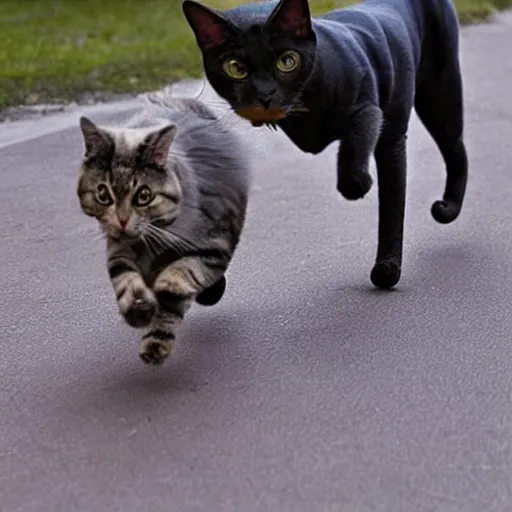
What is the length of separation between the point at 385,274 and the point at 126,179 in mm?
1459

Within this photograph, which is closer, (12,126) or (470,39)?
(12,126)

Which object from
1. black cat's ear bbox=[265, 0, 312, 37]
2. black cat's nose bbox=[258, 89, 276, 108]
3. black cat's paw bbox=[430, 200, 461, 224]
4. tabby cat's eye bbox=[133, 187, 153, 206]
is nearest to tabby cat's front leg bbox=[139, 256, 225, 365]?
tabby cat's eye bbox=[133, 187, 153, 206]

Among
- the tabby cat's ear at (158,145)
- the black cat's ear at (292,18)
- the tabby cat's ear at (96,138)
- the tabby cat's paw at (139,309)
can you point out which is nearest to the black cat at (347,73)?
the black cat's ear at (292,18)

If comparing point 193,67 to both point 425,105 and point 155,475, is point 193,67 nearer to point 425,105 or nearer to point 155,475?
point 425,105

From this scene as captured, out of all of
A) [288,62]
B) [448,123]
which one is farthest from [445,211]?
[288,62]

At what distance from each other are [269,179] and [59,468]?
3.48 m

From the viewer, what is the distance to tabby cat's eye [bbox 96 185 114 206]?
11.4ft

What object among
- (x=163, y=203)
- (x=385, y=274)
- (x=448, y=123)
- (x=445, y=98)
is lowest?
(x=385, y=274)

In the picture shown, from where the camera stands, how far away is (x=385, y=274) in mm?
4578

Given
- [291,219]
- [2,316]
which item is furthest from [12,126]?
[2,316]

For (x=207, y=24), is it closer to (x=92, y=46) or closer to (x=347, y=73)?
(x=347, y=73)

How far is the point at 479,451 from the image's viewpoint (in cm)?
328

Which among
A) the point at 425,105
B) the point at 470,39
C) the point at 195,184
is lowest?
the point at 470,39

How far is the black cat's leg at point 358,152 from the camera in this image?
4.05 m
